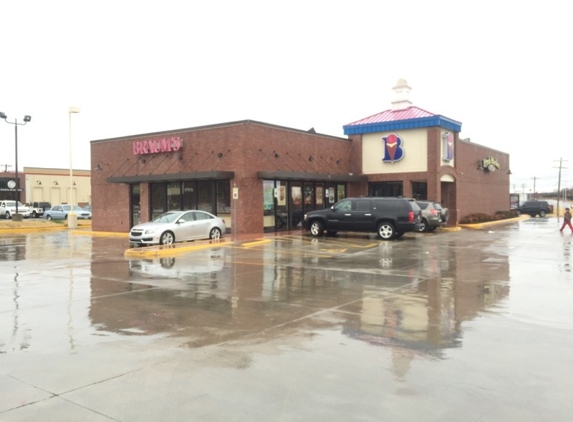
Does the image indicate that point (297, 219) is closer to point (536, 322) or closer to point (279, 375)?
point (536, 322)

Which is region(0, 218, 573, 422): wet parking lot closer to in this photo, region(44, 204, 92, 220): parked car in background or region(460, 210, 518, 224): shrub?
region(460, 210, 518, 224): shrub

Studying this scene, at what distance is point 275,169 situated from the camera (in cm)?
2527

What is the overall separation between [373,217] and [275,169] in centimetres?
585

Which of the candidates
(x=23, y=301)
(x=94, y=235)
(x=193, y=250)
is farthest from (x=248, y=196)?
(x=23, y=301)

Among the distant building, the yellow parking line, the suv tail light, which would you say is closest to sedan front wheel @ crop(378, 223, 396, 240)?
the suv tail light

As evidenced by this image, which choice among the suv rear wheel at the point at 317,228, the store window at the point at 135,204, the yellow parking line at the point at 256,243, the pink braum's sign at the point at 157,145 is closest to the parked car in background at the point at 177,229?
the yellow parking line at the point at 256,243

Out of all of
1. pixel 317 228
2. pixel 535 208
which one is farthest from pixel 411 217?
pixel 535 208

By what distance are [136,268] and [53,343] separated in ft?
23.9

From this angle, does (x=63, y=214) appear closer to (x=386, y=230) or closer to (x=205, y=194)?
(x=205, y=194)

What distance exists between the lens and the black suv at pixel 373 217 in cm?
2144

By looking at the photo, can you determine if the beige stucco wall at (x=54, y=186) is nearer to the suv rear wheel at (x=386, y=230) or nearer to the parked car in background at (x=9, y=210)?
the parked car in background at (x=9, y=210)

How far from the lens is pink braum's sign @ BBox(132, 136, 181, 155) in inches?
1041

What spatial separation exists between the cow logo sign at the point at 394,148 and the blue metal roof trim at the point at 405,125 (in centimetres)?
55

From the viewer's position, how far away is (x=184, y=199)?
26.8 metres
